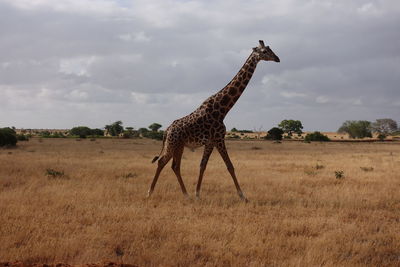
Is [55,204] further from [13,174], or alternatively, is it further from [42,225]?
[13,174]

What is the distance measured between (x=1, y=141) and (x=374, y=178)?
2836 cm

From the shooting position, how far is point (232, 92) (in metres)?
10.7

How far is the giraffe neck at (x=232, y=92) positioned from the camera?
10.6m

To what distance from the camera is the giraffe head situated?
1030 cm

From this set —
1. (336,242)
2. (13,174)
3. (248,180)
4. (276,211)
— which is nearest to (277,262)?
(336,242)

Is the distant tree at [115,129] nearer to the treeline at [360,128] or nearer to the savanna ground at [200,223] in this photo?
the treeline at [360,128]

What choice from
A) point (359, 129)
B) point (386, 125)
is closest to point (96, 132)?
point (359, 129)

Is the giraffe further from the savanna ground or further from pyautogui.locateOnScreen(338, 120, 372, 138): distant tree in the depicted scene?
pyautogui.locateOnScreen(338, 120, 372, 138): distant tree

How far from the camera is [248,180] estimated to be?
532 inches

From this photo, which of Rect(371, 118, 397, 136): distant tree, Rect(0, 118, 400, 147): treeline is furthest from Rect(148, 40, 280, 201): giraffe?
Rect(371, 118, 397, 136): distant tree

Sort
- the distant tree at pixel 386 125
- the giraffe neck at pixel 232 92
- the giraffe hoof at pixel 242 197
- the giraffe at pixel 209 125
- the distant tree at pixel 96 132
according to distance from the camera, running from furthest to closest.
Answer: the distant tree at pixel 386 125 < the distant tree at pixel 96 132 < the giraffe neck at pixel 232 92 < the giraffe at pixel 209 125 < the giraffe hoof at pixel 242 197

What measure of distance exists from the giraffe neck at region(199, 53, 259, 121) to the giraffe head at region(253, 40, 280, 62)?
143mm

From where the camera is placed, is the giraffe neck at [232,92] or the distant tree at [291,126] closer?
the giraffe neck at [232,92]

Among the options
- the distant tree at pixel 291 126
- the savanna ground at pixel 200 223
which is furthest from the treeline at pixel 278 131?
the savanna ground at pixel 200 223
